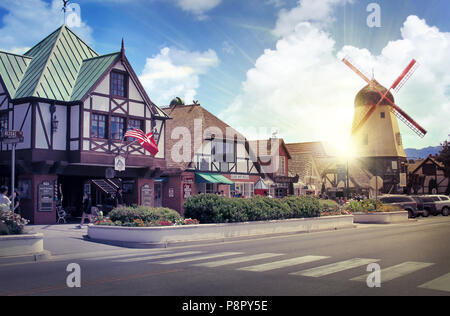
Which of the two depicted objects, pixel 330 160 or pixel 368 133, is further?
pixel 330 160

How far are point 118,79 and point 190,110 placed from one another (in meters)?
13.6

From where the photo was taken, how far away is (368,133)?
71812 mm

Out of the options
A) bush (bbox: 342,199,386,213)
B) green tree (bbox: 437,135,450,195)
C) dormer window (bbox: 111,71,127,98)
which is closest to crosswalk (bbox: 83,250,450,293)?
dormer window (bbox: 111,71,127,98)

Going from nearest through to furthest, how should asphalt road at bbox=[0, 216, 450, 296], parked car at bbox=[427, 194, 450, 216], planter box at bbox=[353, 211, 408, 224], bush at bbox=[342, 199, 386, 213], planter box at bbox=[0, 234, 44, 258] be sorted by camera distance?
asphalt road at bbox=[0, 216, 450, 296]
planter box at bbox=[0, 234, 44, 258]
planter box at bbox=[353, 211, 408, 224]
bush at bbox=[342, 199, 386, 213]
parked car at bbox=[427, 194, 450, 216]

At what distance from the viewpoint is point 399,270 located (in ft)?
34.4

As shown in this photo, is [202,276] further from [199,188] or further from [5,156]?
[199,188]

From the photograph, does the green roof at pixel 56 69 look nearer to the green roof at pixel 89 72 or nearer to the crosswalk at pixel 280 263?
A: the green roof at pixel 89 72

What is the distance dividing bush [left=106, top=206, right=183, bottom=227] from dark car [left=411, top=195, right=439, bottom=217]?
2712 centimetres

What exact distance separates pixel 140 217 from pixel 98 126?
12.1 metres

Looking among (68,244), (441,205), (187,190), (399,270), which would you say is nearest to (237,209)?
(68,244)

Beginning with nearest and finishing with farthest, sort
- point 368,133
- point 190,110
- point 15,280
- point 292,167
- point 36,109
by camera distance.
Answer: point 15,280
point 36,109
point 190,110
point 292,167
point 368,133

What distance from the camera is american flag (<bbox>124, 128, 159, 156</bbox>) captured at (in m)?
29.1

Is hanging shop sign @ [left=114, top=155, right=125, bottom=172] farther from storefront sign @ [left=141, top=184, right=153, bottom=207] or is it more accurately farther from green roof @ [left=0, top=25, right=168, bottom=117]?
storefront sign @ [left=141, top=184, right=153, bottom=207]
